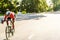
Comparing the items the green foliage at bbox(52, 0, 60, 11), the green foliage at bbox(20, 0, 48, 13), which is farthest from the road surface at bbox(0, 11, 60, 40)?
the green foliage at bbox(52, 0, 60, 11)

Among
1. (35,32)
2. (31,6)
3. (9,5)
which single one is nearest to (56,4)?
(31,6)

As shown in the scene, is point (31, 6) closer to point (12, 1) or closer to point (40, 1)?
point (40, 1)

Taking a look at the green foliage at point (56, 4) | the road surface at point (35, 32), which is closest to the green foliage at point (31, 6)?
the green foliage at point (56, 4)

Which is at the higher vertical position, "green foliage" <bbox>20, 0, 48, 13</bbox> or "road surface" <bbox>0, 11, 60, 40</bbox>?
"road surface" <bbox>0, 11, 60, 40</bbox>

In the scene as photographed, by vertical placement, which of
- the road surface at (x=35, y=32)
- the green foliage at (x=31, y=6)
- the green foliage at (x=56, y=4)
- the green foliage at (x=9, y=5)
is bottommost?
the green foliage at (x=56, y=4)

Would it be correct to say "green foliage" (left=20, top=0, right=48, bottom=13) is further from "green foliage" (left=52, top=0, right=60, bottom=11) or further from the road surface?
the road surface

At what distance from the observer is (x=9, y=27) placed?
39.2ft

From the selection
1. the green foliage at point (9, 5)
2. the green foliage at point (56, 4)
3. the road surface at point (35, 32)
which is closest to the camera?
the road surface at point (35, 32)

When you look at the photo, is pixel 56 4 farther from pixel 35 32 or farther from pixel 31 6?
pixel 35 32

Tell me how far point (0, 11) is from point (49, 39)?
1840 inches

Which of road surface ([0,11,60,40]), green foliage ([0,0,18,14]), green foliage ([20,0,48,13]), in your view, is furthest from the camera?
green foliage ([20,0,48,13])

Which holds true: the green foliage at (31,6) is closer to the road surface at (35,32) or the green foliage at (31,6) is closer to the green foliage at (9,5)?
the green foliage at (9,5)

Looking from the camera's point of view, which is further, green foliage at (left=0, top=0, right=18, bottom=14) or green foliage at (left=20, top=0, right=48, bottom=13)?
green foliage at (left=20, top=0, right=48, bottom=13)

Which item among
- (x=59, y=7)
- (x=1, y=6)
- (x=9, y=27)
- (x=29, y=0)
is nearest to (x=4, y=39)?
(x=9, y=27)
